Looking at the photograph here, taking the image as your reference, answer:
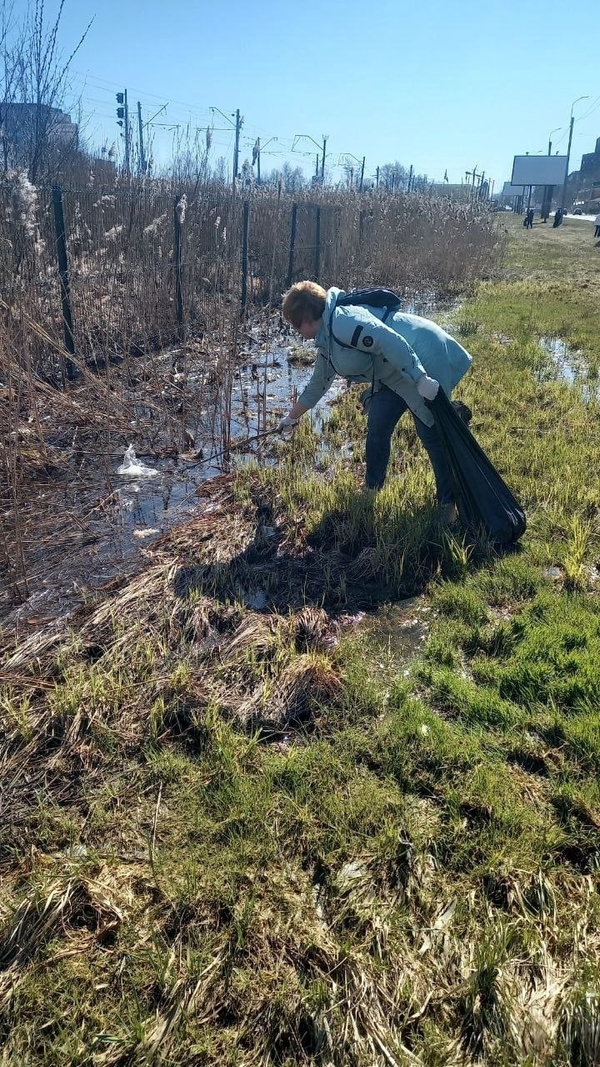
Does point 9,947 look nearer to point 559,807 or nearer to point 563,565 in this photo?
point 559,807

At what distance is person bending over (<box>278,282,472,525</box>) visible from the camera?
3.60 metres

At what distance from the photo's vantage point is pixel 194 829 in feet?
6.91

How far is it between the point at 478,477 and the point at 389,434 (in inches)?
27.9

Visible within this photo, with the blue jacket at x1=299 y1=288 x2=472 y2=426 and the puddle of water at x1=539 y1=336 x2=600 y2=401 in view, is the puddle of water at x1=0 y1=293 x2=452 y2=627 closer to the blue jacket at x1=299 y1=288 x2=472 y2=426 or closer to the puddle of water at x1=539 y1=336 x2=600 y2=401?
the blue jacket at x1=299 y1=288 x2=472 y2=426

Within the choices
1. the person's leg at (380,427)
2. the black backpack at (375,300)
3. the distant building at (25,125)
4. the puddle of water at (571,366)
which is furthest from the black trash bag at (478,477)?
the distant building at (25,125)

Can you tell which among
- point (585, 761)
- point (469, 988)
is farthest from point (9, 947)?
point (585, 761)

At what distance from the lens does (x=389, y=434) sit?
165 inches

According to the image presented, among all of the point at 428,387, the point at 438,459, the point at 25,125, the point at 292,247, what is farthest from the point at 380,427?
the point at 292,247

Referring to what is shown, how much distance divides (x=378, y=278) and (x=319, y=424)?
30.6ft

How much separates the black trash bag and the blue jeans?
5.8 inches

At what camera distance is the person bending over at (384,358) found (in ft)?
11.8

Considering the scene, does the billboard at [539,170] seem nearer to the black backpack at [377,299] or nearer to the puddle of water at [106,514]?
the puddle of water at [106,514]

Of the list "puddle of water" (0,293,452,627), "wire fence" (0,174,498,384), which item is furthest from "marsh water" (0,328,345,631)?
"wire fence" (0,174,498,384)

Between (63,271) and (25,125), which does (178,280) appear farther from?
(25,125)
